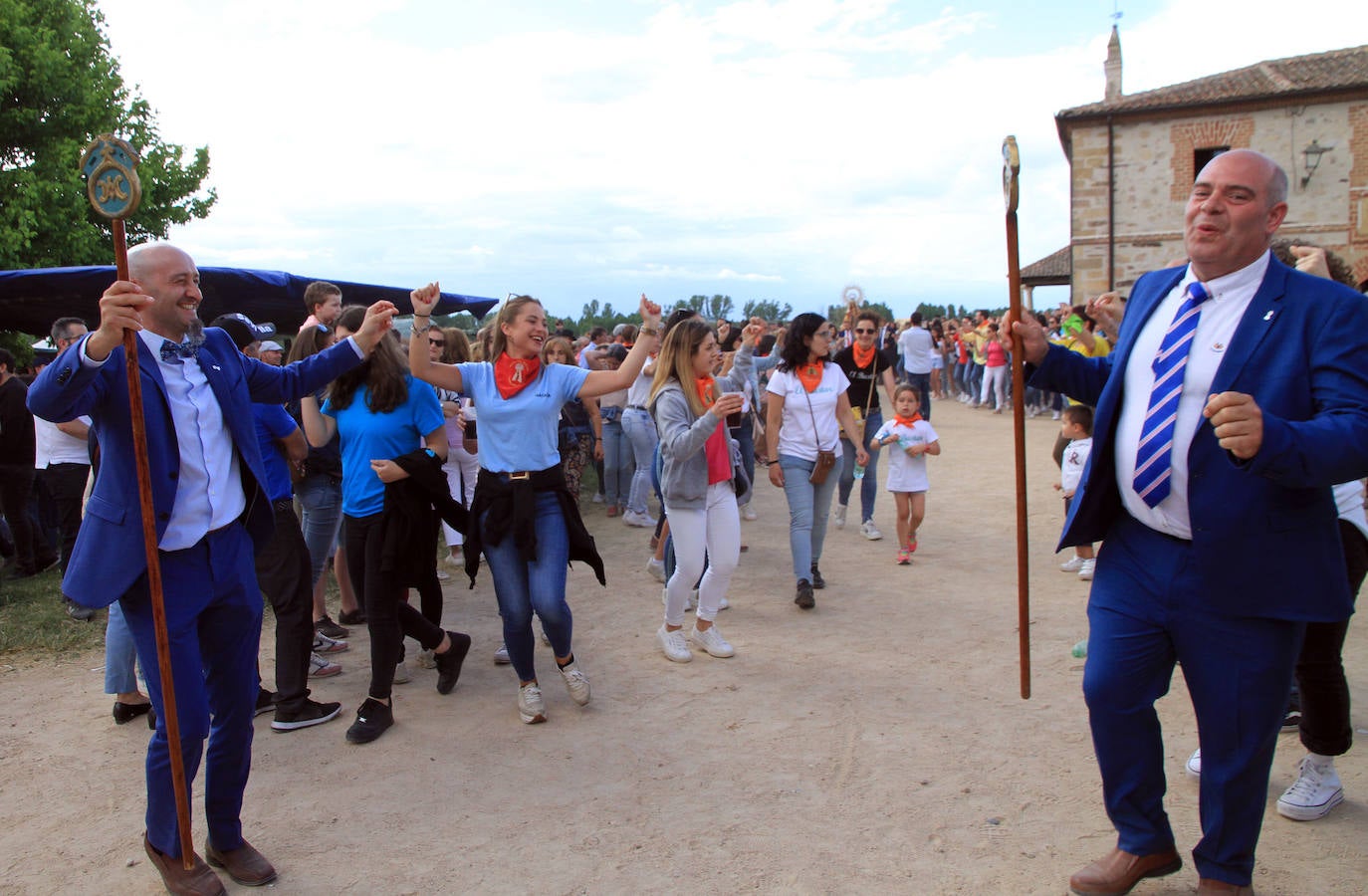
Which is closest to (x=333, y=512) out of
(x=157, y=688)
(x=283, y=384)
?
(x=283, y=384)

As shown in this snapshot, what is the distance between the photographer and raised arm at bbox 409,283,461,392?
13.8 ft

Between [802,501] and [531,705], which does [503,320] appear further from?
[802,501]

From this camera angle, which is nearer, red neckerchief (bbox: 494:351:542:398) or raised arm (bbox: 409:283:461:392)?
raised arm (bbox: 409:283:461:392)

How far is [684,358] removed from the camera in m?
5.34

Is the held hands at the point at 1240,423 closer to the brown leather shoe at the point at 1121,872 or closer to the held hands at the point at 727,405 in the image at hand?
the brown leather shoe at the point at 1121,872

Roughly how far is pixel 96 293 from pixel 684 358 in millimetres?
6503

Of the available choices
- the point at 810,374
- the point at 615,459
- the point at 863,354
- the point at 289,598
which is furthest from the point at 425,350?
the point at 615,459

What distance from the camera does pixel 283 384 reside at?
11.9 ft

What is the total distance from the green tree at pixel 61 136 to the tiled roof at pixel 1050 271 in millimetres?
31209

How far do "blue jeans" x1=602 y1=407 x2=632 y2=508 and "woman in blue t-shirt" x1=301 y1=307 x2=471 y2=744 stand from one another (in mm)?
4970

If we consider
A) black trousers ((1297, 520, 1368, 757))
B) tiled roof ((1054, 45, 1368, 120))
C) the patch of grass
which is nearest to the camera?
black trousers ((1297, 520, 1368, 757))

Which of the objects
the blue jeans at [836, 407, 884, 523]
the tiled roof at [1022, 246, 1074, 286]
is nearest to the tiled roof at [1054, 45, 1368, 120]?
the tiled roof at [1022, 246, 1074, 286]

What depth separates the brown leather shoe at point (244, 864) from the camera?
3256 mm

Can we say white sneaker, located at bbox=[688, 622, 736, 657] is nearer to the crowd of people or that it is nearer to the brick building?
the crowd of people
